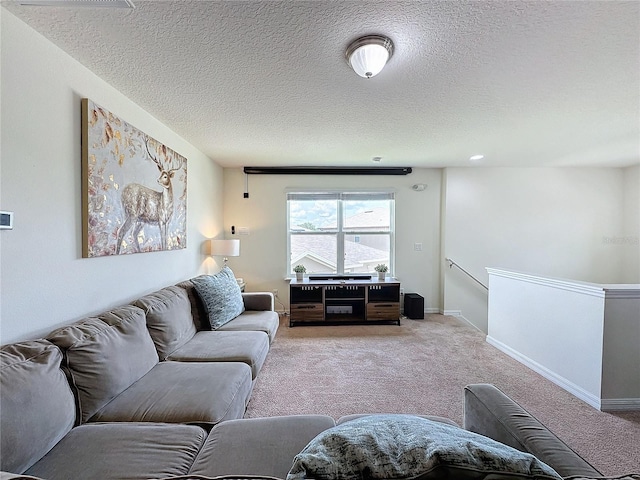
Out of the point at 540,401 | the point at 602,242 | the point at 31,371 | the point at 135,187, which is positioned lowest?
the point at 540,401

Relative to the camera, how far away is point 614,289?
2.04 m

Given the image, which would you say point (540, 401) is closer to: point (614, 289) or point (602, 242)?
point (614, 289)

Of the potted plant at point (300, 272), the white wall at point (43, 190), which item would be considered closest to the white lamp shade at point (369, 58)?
the white wall at point (43, 190)

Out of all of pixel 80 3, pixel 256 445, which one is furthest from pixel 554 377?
pixel 80 3

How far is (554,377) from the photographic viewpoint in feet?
7.99

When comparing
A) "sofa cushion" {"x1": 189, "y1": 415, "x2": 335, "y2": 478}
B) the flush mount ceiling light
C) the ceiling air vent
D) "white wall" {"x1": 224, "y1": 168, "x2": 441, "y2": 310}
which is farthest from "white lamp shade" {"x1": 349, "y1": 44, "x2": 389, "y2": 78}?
"white wall" {"x1": 224, "y1": 168, "x2": 441, "y2": 310}

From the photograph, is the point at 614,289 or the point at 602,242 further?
the point at 602,242

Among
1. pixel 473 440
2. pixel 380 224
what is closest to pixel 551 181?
pixel 380 224

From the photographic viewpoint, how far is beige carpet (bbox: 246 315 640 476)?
6.00 feet

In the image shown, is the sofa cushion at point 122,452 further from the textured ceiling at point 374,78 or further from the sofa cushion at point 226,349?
the textured ceiling at point 374,78

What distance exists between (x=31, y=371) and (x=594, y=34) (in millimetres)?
3107

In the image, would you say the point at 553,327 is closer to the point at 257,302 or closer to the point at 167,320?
the point at 257,302

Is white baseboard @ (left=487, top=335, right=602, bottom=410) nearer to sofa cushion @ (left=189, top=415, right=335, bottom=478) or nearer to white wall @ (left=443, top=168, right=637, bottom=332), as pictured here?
white wall @ (left=443, top=168, right=637, bottom=332)

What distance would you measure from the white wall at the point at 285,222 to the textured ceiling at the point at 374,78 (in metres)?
1.41
